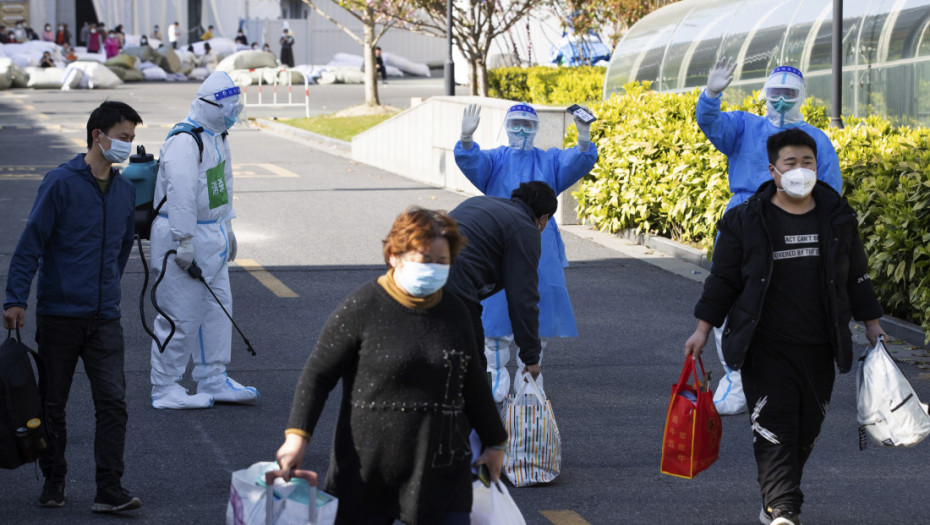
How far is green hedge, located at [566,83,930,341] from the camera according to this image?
8844 millimetres

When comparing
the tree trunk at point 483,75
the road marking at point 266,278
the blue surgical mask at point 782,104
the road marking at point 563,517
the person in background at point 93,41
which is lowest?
the road marking at point 563,517

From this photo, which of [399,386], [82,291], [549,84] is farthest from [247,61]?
[399,386]

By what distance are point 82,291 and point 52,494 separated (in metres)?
0.92

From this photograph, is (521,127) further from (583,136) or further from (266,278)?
(266,278)

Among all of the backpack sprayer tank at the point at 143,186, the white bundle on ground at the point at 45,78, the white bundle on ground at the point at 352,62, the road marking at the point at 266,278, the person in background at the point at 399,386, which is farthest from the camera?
the white bundle on ground at the point at 352,62

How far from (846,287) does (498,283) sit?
1.56 m

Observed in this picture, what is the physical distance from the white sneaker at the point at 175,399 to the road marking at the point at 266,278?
3393mm

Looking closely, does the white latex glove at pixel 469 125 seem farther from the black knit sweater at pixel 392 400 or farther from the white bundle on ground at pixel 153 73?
the white bundle on ground at pixel 153 73

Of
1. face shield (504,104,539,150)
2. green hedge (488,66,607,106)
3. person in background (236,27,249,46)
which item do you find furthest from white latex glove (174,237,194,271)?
person in background (236,27,249,46)

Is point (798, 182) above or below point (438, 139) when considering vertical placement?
above

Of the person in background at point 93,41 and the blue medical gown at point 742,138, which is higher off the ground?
the person in background at point 93,41

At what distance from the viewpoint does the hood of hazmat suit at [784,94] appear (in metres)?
7.20

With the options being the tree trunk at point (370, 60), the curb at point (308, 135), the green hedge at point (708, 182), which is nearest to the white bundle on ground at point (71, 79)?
the curb at point (308, 135)

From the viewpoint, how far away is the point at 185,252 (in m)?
6.90
